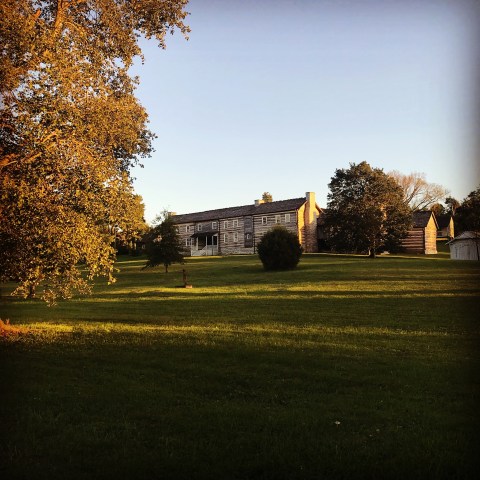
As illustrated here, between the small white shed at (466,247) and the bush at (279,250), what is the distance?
1911cm

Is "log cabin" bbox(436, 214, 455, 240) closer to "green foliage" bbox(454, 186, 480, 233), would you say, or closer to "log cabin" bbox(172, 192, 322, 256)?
"log cabin" bbox(172, 192, 322, 256)

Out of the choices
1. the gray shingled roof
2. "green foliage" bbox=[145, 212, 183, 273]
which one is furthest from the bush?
the gray shingled roof

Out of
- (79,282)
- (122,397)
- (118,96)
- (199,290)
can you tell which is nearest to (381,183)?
(199,290)

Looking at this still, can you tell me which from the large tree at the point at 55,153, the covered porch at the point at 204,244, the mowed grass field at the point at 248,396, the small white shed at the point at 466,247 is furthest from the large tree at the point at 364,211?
the large tree at the point at 55,153

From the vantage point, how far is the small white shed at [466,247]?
45562 millimetres

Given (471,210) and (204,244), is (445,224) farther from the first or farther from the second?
(471,210)

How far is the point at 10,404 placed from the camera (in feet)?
24.5

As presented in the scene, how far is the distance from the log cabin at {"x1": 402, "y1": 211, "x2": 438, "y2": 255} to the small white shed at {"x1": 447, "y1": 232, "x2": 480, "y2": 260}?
12.5 metres

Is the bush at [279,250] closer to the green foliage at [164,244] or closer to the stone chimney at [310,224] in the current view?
the green foliage at [164,244]

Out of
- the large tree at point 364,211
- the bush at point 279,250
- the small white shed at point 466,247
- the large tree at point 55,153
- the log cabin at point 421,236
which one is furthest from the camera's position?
the log cabin at point 421,236

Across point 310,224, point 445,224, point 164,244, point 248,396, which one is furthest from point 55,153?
point 445,224

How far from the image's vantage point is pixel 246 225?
69438 millimetres

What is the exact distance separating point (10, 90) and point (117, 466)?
33.4 feet

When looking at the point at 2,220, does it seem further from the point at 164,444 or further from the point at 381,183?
the point at 381,183
